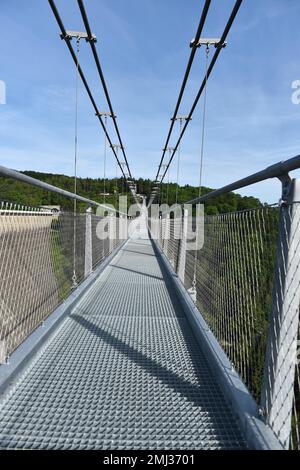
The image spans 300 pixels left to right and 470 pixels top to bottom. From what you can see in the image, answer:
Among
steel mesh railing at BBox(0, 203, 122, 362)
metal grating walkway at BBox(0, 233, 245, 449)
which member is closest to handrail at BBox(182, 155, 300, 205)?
metal grating walkway at BBox(0, 233, 245, 449)

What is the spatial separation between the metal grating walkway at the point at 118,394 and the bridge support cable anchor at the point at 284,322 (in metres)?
0.14

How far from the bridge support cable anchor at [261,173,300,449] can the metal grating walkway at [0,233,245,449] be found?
140 mm

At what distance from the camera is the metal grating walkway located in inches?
38.6

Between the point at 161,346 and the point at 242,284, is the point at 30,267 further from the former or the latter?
the point at 242,284

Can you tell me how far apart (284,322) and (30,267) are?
46.2 inches

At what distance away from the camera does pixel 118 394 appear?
120 cm

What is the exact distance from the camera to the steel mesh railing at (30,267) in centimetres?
131

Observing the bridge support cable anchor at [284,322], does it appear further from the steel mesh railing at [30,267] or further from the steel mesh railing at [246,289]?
the steel mesh railing at [30,267]

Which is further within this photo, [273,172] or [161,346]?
[161,346]

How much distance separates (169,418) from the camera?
1.08 meters

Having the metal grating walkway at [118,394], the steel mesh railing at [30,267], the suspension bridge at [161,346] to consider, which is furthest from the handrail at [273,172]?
the steel mesh railing at [30,267]

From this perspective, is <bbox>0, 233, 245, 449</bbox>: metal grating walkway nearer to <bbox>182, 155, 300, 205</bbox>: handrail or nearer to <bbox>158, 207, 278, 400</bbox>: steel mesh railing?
<bbox>158, 207, 278, 400</bbox>: steel mesh railing

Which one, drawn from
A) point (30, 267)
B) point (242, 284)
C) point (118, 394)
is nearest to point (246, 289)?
point (242, 284)

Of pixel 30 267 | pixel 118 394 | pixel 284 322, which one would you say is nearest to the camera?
pixel 284 322
